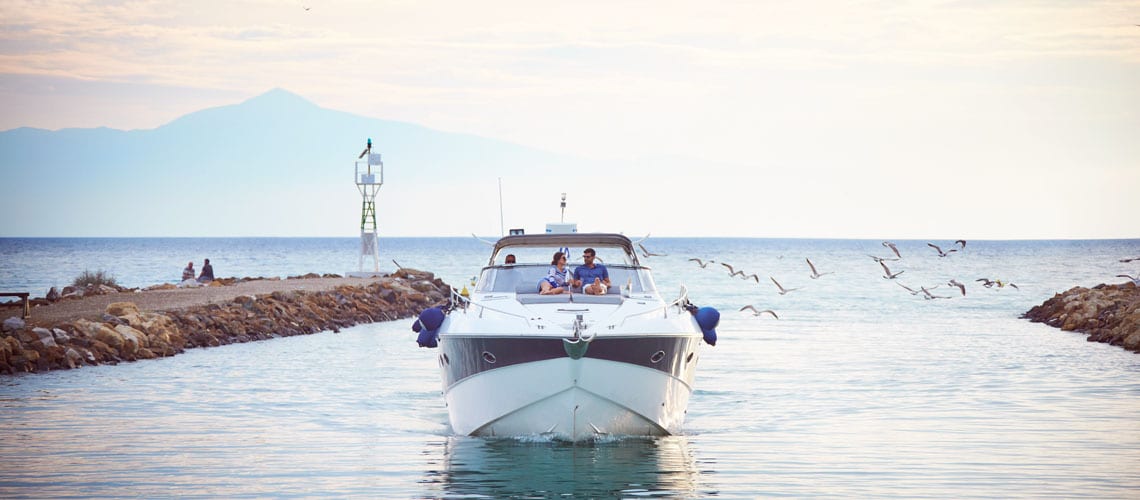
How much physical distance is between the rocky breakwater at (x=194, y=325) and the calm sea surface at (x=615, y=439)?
2.48 feet

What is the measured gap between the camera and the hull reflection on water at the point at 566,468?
15195mm

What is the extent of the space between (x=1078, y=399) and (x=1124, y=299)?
19.6 metres

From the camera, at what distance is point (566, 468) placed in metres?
16.3

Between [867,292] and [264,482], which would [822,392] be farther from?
[867,292]

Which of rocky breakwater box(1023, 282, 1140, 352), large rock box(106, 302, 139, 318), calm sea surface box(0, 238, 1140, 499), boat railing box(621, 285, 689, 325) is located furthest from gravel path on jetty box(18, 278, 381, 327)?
rocky breakwater box(1023, 282, 1140, 352)

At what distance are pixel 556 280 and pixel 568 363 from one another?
2871 mm

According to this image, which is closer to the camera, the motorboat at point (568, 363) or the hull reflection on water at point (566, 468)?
the hull reflection on water at point (566, 468)

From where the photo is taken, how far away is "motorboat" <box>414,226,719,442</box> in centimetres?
1641

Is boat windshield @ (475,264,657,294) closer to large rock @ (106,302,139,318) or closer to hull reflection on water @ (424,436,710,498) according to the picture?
hull reflection on water @ (424,436,710,498)

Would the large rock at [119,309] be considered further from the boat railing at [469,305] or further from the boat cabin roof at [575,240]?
the boat railing at [469,305]

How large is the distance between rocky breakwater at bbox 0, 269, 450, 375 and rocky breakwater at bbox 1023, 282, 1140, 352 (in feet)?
66.6

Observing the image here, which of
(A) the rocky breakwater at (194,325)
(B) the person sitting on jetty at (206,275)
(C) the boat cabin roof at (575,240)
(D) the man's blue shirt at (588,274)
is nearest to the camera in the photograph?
(D) the man's blue shirt at (588,274)

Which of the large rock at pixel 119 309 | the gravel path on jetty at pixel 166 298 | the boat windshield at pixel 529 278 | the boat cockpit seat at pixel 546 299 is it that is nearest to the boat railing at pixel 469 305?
the boat windshield at pixel 529 278

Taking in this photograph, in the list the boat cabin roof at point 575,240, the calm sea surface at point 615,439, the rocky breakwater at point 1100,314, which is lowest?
the calm sea surface at point 615,439
